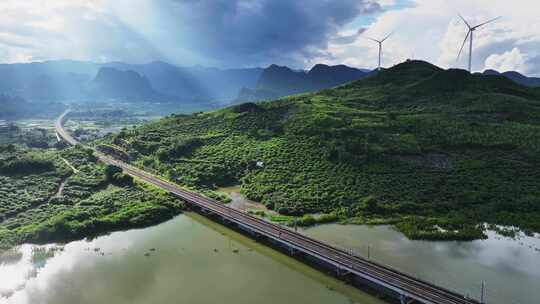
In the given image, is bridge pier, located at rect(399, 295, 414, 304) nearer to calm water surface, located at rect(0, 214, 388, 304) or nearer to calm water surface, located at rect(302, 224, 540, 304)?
calm water surface, located at rect(0, 214, 388, 304)

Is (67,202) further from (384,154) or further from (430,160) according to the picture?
(430,160)

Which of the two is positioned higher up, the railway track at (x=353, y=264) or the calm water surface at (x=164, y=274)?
the railway track at (x=353, y=264)

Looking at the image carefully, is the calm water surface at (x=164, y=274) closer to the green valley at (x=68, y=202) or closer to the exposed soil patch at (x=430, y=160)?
the green valley at (x=68, y=202)

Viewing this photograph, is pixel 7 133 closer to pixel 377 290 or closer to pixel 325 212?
pixel 325 212

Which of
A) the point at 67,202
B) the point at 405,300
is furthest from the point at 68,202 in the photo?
the point at 405,300

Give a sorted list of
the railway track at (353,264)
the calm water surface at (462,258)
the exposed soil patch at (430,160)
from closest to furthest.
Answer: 1. the railway track at (353,264)
2. the calm water surface at (462,258)
3. the exposed soil patch at (430,160)

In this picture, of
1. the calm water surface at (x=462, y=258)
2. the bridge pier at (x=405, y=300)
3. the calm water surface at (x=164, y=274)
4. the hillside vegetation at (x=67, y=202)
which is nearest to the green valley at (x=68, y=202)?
the hillside vegetation at (x=67, y=202)
